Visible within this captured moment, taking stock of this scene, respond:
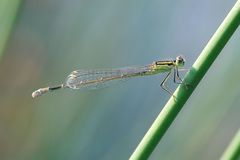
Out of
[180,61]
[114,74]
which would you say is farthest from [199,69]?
[114,74]

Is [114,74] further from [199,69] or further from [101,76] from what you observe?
[199,69]

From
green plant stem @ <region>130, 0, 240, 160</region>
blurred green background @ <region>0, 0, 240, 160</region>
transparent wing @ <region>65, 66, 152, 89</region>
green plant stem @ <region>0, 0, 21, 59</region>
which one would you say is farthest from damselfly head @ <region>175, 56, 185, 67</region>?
green plant stem @ <region>130, 0, 240, 160</region>

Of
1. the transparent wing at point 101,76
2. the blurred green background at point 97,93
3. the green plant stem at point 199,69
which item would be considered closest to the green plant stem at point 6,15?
the transparent wing at point 101,76

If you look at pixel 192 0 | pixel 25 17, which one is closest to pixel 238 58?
pixel 25 17

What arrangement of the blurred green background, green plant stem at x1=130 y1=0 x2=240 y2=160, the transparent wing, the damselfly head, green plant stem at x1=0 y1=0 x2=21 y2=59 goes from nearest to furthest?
green plant stem at x1=130 y1=0 x2=240 y2=160
green plant stem at x1=0 y1=0 x2=21 y2=59
the damselfly head
the transparent wing
the blurred green background

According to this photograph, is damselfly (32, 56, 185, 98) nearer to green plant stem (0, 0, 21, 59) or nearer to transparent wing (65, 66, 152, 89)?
transparent wing (65, 66, 152, 89)

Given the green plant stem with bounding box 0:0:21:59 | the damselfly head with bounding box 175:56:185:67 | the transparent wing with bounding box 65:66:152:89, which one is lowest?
the green plant stem with bounding box 0:0:21:59

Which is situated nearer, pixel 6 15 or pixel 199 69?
pixel 199 69
